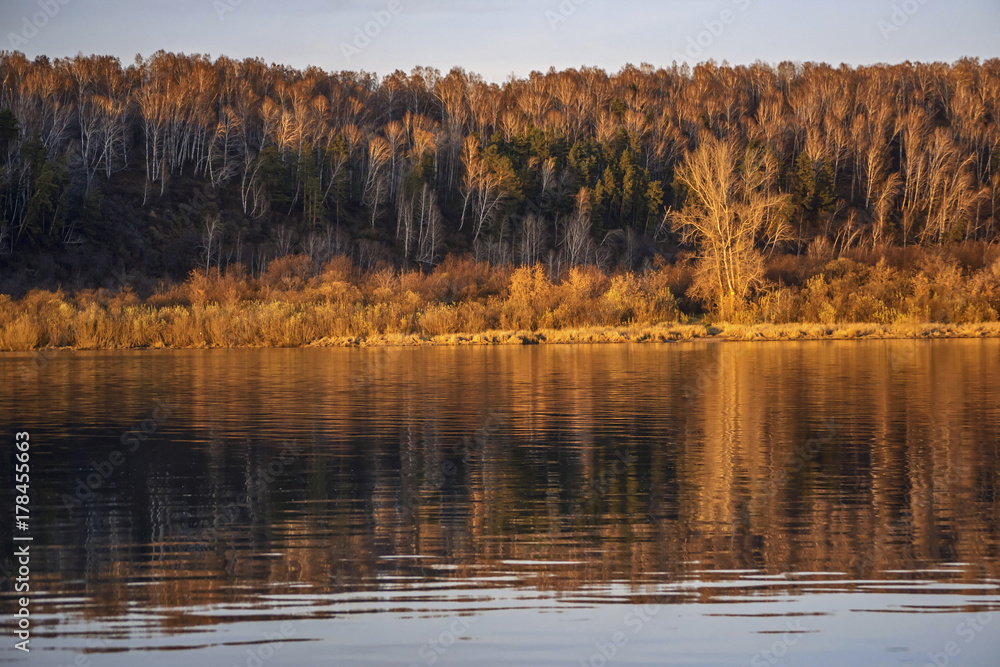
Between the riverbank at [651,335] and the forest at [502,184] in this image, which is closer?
the riverbank at [651,335]

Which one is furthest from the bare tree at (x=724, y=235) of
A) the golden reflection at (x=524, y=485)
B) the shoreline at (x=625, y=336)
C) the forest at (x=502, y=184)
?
the golden reflection at (x=524, y=485)

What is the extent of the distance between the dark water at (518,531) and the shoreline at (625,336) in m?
24.4

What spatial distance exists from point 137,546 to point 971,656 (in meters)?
7.84

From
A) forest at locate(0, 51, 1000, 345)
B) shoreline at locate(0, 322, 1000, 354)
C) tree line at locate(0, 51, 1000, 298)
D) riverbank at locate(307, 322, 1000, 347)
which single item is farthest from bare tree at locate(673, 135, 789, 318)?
tree line at locate(0, 51, 1000, 298)

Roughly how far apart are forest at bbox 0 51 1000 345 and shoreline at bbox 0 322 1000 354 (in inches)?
88.3

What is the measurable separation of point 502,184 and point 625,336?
5249 cm

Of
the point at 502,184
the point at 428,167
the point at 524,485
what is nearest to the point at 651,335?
the point at 524,485

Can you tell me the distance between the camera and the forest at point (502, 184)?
56.2 m

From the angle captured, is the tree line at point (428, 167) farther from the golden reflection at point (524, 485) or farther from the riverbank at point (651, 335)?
the golden reflection at point (524, 485)

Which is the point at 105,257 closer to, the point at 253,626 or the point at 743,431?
the point at 743,431

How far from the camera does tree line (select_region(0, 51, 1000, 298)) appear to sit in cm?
8569

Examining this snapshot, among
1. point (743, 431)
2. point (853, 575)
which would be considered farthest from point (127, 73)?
→ point (853, 575)

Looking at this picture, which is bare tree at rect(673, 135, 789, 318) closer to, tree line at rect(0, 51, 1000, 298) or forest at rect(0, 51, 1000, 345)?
forest at rect(0, 51, 1000, 345)

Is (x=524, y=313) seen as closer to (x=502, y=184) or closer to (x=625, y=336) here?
(x=625, y=336)
